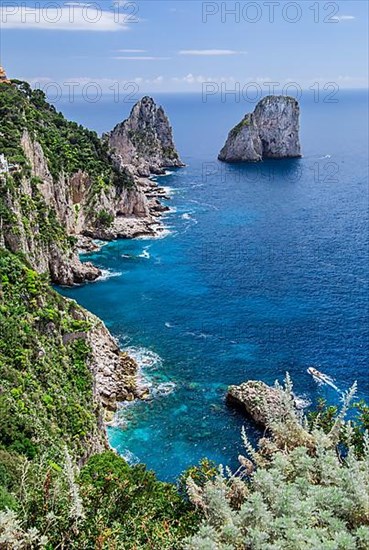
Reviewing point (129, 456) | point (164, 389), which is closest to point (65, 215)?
point (164, 389)

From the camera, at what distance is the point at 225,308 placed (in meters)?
64.4

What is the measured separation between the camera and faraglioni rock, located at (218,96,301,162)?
517 feet

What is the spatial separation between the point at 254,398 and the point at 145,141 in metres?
113

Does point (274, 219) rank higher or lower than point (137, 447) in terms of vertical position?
higher

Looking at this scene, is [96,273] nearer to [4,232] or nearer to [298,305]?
[4,232]

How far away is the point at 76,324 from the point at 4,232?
50.5 ft

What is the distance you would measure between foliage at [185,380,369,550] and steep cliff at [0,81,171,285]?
41.6m

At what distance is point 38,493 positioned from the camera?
1952 centimetres

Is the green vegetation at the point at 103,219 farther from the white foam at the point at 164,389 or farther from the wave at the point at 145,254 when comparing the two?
the white foam at the point at 164,389

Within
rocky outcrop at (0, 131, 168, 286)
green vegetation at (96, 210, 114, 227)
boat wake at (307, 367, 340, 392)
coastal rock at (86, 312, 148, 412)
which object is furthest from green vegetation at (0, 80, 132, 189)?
boat wake at (307, 367, 340, 392)

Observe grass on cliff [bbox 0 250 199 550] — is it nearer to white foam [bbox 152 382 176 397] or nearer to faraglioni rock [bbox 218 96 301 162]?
white foam [bbox 152 382 176 397]

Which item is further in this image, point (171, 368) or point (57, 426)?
point (171, 368)

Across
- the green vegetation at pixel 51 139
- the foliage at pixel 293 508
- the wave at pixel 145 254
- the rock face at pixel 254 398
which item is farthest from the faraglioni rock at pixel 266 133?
the foliage at pixel 293 508

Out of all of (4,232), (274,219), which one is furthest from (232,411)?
(274,219)
